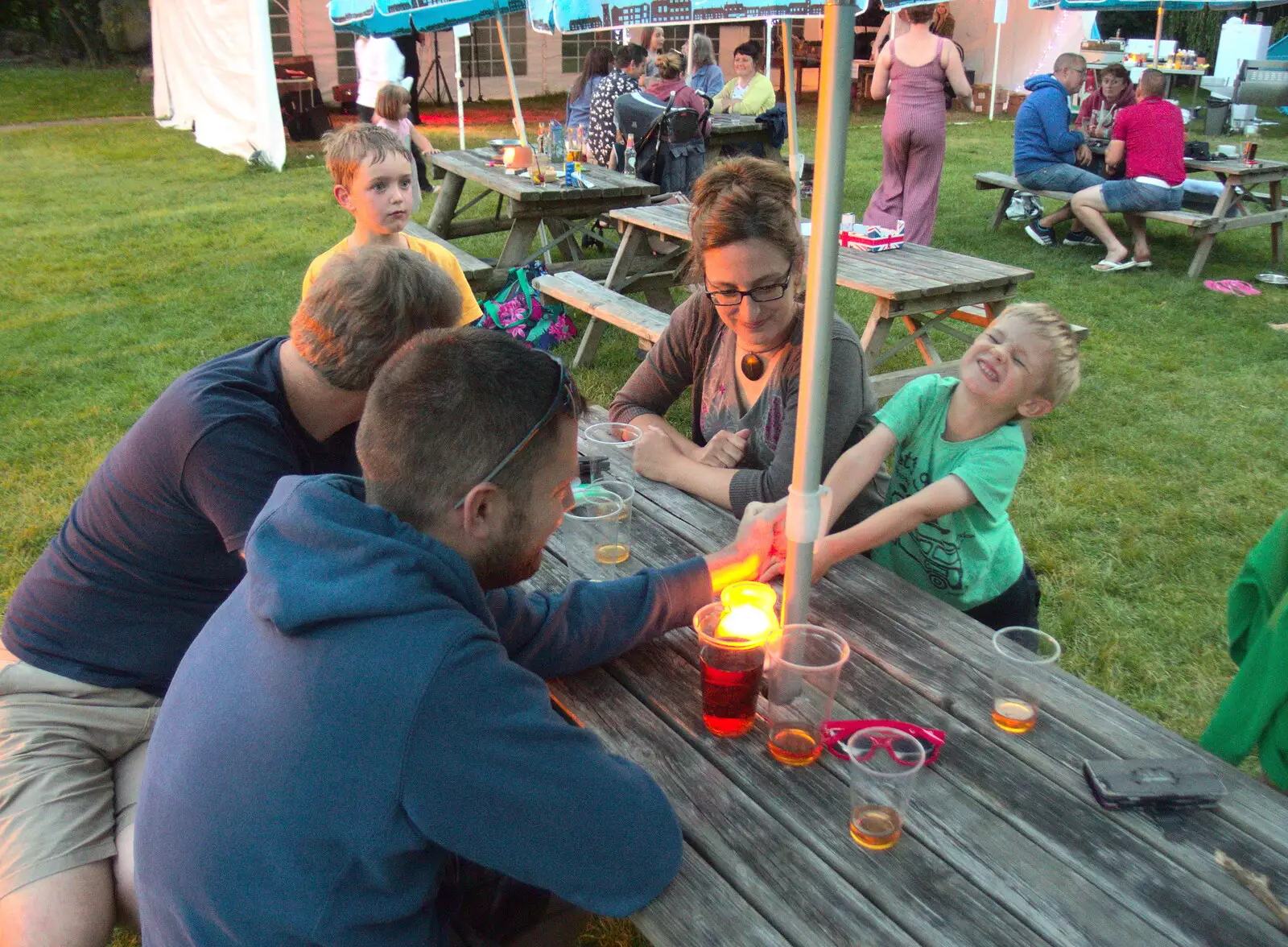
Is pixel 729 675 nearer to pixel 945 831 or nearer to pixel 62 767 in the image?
pixel 945 831

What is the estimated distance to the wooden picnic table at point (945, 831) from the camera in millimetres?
1303

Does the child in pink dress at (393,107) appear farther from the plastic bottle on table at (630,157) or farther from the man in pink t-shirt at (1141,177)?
the man in pink t-shirt at (1141,177)

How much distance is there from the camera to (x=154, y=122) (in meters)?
16.2

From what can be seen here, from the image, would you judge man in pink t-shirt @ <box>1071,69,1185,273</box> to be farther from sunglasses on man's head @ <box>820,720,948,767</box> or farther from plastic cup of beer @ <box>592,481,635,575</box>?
sunglasses on man's head @ <box>820,720,948,767</box>

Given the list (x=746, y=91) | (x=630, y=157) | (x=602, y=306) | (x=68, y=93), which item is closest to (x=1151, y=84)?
(x=746, y=91)

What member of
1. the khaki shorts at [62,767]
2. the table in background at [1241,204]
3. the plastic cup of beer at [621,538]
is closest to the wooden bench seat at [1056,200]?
the table in background at [1241,204]

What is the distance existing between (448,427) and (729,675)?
63 centimetres

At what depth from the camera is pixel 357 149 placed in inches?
159

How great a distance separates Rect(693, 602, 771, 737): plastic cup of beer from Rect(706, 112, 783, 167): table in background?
8680 millimetres

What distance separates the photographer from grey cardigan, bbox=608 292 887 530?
2.45 m

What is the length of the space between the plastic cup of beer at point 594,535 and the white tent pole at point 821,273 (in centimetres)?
63

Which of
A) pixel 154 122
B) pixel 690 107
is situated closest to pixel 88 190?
pixel 154 122

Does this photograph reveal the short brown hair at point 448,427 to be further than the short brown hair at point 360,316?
No

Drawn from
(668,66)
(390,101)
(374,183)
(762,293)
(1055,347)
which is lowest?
(1055,347)
